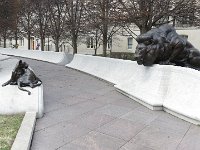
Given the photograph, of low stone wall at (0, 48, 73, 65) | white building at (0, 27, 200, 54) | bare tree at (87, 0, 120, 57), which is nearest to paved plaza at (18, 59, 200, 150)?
bare tree at (87, 0, 120, 57)

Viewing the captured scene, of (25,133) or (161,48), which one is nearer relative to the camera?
(25,133)

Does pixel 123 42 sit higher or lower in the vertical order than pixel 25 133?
higher

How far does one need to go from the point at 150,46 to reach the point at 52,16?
67.0 ft

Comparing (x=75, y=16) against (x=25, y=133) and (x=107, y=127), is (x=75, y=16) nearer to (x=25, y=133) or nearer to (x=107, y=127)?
(x=107, y=127)

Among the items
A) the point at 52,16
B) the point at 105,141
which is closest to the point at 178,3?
the point at 105,141

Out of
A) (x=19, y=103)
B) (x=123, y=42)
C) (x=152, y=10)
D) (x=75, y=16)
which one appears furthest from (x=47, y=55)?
(x=19, y=103)

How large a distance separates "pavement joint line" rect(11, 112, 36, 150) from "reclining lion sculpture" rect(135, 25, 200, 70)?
364 centimetres

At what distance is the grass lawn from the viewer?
210 inches

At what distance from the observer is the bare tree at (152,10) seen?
13523 mm

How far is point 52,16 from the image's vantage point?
90.8ft

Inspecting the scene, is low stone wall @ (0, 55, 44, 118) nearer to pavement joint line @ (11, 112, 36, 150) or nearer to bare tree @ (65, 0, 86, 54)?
pavement joint line @ (11, 112, 36, 150)

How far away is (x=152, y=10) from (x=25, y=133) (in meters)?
9.66

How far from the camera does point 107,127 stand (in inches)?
257

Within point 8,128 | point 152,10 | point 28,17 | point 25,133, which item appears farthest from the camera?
point 28,17
